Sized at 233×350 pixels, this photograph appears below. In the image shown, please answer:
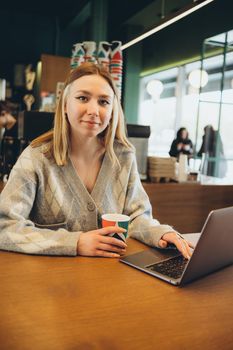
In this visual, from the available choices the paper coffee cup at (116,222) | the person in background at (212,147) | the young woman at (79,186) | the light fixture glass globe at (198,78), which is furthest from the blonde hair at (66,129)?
the light fixture glass globe at (198,78)

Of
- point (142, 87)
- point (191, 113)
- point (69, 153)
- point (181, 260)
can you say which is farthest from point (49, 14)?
point (181, 260)

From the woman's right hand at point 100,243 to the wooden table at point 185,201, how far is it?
1.50m

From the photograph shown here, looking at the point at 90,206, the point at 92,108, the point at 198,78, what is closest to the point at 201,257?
the point at 90,206

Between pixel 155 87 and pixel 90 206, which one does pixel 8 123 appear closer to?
pixel 90 206

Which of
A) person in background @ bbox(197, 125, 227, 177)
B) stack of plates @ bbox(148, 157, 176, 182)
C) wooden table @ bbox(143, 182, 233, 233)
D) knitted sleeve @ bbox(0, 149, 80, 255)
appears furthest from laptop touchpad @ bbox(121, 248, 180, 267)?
person in background @ bbox(197, 125, 227, 177)

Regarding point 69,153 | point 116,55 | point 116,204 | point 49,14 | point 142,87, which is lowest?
point 116,204

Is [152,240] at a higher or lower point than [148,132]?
lower

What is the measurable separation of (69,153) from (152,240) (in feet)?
1.51

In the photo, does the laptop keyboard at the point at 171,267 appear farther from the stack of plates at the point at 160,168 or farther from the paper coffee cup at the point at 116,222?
the stack of plates at the point at 160,168

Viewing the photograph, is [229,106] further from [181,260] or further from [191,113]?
[181,260]

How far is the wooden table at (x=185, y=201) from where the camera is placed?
2705mm

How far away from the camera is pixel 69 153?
1.44m

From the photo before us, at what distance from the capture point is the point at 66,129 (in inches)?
57.0

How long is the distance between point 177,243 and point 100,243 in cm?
26
